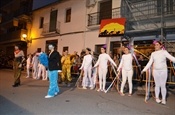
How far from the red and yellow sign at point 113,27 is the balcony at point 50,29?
24.7 feet

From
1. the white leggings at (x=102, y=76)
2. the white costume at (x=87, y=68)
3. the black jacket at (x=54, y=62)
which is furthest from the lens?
the white costume at (x=87, y=68)

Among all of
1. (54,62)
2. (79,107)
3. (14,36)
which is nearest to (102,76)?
(54,62)

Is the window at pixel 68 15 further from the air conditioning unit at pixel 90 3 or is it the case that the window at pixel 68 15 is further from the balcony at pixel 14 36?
the balcony at pixel 14 36

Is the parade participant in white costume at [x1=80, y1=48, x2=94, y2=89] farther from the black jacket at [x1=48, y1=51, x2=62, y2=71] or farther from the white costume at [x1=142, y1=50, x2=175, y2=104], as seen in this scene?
the white costume at [x1=142, y1=50, x2=175, y2=104]

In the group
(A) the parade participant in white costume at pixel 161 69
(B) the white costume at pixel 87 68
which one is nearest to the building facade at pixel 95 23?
(A) the parade participant in white costume at pixel 161 69

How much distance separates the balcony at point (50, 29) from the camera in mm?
18731

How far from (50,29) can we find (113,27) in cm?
983

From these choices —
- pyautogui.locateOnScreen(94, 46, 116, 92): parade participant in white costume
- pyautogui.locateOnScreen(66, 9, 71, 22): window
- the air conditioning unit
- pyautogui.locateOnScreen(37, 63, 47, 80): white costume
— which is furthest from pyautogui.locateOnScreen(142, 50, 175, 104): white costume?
pyautogui.locateOnScreen(66, 9, 71, 22): window

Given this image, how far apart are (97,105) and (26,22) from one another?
21059 millimetres

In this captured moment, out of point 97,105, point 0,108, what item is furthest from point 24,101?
point 97,105

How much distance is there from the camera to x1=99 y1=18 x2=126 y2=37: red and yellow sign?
11.0 meters

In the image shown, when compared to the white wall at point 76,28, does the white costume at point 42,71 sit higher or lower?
lower

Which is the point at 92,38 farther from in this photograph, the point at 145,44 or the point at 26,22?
the point at 26,22

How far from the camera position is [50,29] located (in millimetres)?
19547
